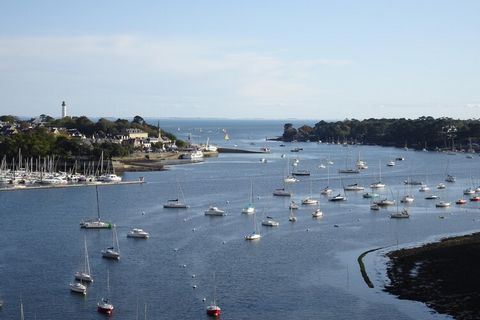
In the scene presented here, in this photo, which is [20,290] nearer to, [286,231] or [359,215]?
[286,231]

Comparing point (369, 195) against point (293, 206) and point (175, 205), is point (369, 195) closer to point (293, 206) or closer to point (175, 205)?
point (293, 206)

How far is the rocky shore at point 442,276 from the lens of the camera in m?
30.5

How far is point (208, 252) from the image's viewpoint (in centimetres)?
4006

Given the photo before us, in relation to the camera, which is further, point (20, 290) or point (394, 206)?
point (394, 206)

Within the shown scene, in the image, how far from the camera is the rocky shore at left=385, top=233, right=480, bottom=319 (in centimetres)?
3053

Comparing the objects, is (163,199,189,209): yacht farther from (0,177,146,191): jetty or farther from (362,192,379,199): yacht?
(362,192,379,199): yacht

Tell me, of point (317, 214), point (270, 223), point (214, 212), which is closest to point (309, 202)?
point (317, 214)

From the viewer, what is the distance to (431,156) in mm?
118750

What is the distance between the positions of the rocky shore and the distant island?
304ft

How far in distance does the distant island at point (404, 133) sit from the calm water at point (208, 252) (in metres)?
69.1

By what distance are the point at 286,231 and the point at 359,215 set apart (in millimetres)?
9376

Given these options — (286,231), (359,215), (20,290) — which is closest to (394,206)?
(359,215)

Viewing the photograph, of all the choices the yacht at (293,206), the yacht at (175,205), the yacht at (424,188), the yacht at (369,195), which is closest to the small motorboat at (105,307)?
the yacht at (293,206)

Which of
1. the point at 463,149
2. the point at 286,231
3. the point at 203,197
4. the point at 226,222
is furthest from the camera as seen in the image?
the point at 463,149
